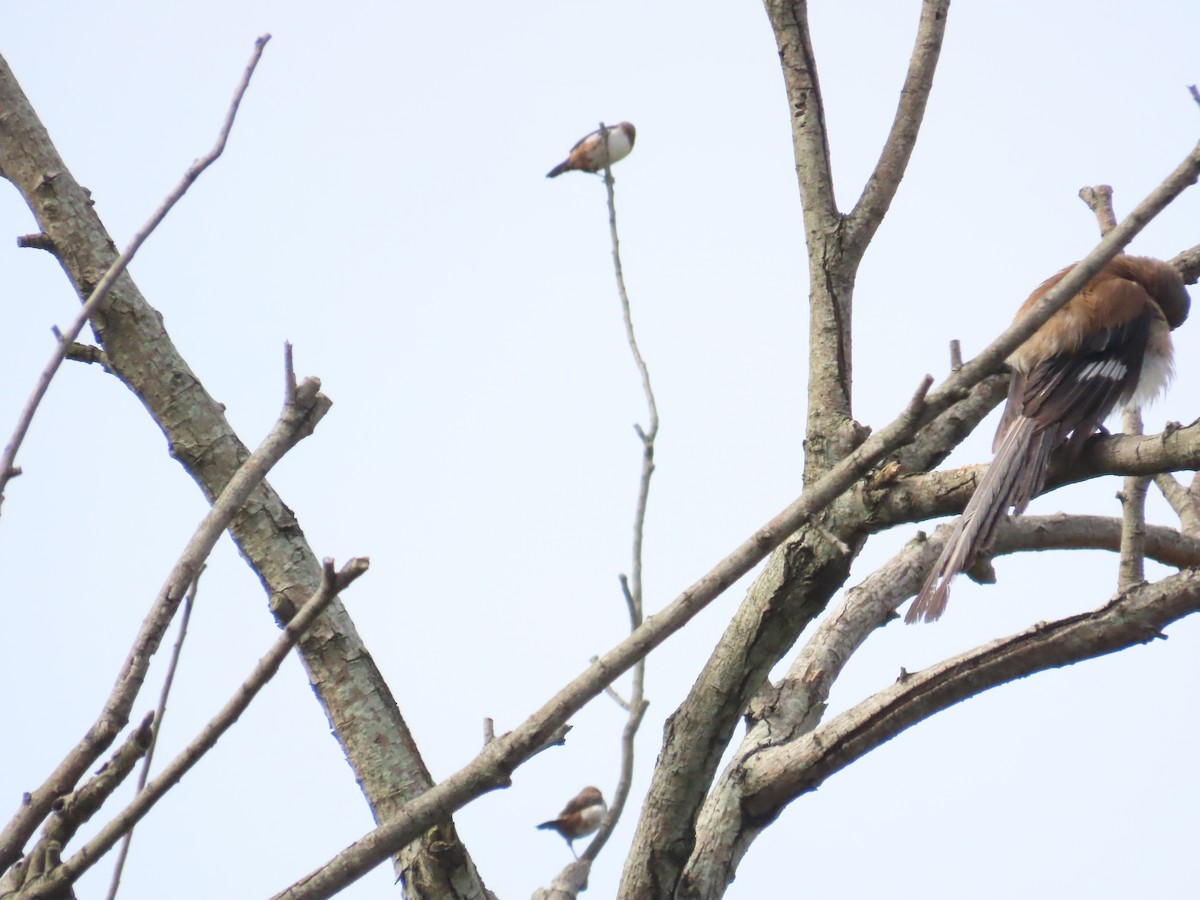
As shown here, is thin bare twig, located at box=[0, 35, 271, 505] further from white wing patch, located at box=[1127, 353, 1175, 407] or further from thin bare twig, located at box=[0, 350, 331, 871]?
white wing patch, located at box=[1127, 353, 1175, 407]

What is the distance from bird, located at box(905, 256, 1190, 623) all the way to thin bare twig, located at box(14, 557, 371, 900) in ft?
5.04

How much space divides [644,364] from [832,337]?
473 millimetres

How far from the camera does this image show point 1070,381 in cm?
315

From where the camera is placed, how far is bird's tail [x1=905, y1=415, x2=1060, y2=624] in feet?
8.28

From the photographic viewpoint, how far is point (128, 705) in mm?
1185

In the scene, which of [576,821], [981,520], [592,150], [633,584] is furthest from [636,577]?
[592,150]

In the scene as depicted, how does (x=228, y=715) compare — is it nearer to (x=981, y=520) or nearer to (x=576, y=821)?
(x=981, y=520)

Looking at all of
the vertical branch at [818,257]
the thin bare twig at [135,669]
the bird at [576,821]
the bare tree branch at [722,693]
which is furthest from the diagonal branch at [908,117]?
the bird at [576,821]

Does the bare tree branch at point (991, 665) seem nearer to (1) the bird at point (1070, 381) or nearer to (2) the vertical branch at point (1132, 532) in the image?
(2) the vertical branch at point (1132, 532)

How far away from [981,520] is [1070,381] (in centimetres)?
81

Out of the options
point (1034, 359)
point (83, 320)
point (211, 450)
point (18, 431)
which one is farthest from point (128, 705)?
point (1034, 359)

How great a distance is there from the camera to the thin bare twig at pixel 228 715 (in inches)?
43.8

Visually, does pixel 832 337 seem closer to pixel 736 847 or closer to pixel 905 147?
pixel 905 147

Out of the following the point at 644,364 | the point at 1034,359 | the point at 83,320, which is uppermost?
the point at 1034,359
